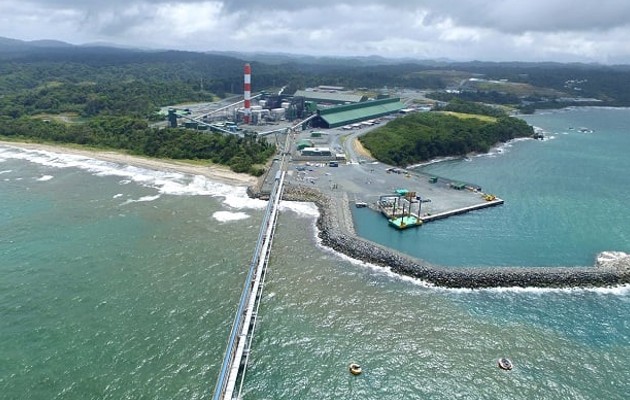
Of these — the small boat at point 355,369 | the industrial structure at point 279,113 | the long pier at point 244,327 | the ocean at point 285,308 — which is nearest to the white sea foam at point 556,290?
the ocean at point 285,308

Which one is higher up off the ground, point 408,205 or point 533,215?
point 408,205

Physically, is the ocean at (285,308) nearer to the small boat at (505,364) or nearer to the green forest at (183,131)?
the small boat at (505,364)

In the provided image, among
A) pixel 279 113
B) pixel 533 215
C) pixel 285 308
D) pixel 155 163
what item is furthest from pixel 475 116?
pixel 285 308

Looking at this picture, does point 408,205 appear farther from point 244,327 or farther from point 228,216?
point 244,327

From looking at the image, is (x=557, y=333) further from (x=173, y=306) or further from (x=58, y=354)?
(x=58, y=354)

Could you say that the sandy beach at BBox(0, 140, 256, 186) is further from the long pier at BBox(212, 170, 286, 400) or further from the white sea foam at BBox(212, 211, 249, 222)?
the long pier at BBox(212, 170, 286, 400)

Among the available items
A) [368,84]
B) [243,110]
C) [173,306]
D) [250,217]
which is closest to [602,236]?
[250,217]

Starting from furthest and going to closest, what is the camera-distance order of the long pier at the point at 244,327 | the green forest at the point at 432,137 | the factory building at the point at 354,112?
the factory building at the point at 354,112 < the green forest at the point at 432,137 < the long pier at the point at 244,327
